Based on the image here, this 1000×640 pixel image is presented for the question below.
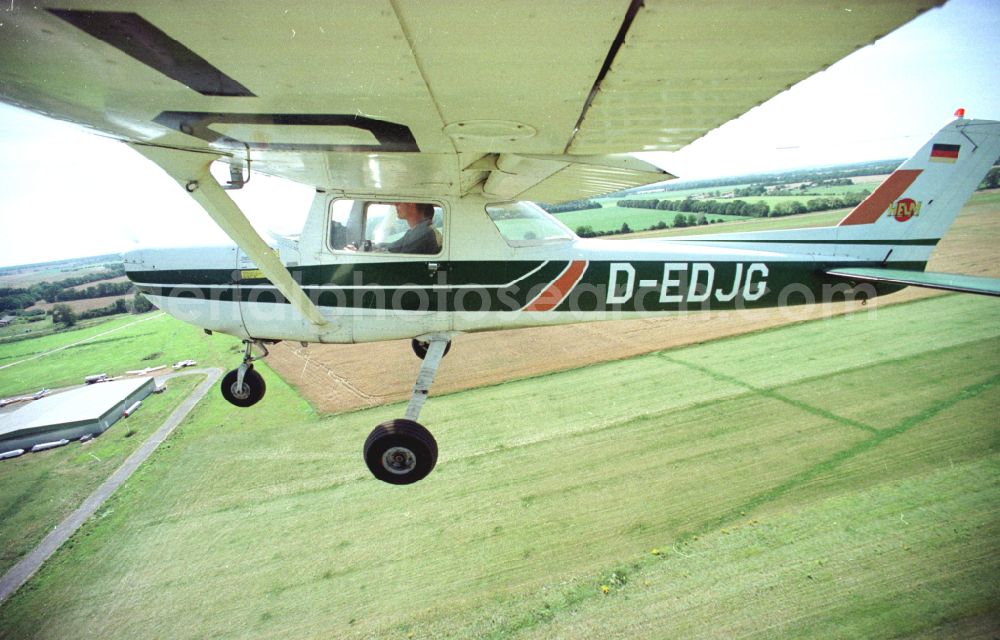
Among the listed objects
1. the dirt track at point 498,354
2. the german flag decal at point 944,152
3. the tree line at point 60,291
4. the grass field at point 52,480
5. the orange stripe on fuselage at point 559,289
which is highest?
the german flag decal at point 944,152

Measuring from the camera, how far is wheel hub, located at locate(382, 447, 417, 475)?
11.7 ft

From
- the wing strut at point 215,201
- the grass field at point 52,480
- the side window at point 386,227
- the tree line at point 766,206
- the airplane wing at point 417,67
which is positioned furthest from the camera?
the tree line at point 766,206

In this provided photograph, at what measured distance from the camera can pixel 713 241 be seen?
4.99 m

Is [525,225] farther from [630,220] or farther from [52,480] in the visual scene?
[630,220]

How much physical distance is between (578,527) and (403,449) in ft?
7.39

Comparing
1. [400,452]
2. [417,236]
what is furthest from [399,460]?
[417,236]

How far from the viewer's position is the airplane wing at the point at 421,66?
39.9 inches

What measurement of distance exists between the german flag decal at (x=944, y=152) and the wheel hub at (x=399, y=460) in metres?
6.77

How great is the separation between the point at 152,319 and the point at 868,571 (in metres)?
20.5

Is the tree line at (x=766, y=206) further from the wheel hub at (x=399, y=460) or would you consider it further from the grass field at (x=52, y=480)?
the grass field at (x=52, y=480)

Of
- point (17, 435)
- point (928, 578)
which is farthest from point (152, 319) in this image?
point (928, 578)

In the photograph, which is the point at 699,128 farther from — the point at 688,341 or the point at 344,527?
the point at 688,341

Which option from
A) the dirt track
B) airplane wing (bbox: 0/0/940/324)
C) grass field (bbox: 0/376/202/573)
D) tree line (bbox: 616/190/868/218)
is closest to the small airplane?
airplane wing (bbox: 0/0/940/324)

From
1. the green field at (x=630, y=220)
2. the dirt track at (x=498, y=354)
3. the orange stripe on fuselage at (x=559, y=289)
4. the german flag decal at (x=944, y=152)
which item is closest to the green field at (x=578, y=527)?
the dirt track at (x=498, y=354)
